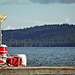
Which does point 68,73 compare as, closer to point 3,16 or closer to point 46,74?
point 46,74

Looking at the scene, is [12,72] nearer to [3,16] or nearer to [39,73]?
[39,73]

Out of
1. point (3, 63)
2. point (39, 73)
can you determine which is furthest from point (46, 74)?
point (3, 63)

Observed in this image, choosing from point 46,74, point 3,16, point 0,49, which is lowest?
point 46,74

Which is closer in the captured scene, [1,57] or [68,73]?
[68,73]

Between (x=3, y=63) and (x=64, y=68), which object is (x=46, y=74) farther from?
(x=3, y=63)

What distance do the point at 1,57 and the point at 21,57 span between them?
1534mm

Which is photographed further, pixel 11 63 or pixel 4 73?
pixel 11 63

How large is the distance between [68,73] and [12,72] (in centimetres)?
351

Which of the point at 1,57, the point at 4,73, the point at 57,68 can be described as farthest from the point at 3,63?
the point at 57,68

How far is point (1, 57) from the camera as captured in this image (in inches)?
940

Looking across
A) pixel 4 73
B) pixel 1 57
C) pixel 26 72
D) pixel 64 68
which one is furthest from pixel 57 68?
pixel 1 57

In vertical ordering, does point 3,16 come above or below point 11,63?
above

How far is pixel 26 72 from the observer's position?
2089 centimetres

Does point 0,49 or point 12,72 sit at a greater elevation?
point 0,49
